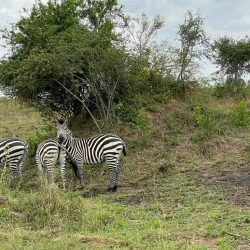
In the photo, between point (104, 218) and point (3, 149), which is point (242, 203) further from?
point (3, 149)

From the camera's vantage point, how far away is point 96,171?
1541 centimetres

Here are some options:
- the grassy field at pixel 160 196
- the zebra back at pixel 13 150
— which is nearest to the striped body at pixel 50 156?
the grassy field at pixel 160 196

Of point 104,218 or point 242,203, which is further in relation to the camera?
point 242,203

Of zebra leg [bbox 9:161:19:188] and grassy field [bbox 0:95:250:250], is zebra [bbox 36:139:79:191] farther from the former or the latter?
zebra leg [bbox 9:161:19:188]

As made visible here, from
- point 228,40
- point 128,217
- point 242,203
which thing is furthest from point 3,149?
point 228,40

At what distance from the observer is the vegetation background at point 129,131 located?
806 centimetres

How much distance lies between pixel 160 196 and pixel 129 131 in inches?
259

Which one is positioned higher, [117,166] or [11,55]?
[11,55]

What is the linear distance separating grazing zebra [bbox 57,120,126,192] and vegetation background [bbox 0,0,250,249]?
83 centimetres

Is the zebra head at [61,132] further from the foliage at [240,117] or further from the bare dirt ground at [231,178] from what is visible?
the foliage at [240,117]

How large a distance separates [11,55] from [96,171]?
5.78 m

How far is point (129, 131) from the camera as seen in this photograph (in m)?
17.8

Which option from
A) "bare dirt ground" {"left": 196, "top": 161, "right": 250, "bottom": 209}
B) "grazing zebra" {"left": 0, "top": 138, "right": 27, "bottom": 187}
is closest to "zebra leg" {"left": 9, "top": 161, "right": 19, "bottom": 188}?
"grazing zebra" {"left": 0, "top": 138, "right": 27, "bottom": 187}

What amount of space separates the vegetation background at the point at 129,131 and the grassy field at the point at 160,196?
0.03 meters
